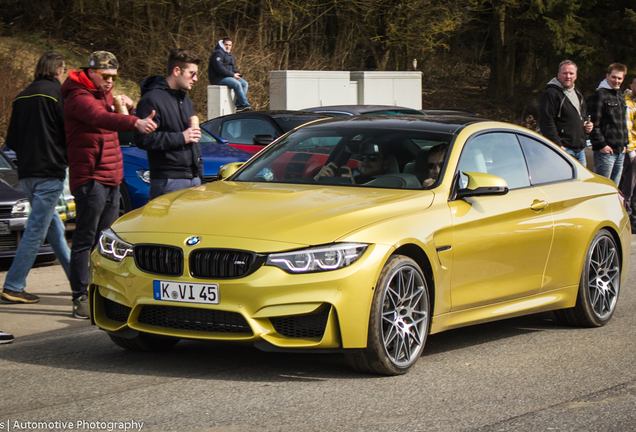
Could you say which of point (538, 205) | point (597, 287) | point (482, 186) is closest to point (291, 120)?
point (597, 287)

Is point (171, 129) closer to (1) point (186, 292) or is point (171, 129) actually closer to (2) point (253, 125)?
(1) point (186, 292)

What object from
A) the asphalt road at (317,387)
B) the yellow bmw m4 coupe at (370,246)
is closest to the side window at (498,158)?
the yellow bmw m4 coupe at (370,246)

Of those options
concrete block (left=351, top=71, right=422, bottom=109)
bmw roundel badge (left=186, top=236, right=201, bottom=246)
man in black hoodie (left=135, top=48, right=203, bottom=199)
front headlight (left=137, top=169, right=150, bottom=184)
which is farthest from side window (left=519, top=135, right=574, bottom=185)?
concrete block (left=351, top=71, right=422, bottom=109)

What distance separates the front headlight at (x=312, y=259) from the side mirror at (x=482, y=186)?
1306 millimetres

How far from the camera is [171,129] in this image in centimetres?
732

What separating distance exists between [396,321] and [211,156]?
6825mm

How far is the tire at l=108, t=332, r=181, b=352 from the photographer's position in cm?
562

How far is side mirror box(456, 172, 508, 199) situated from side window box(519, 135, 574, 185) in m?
0.85

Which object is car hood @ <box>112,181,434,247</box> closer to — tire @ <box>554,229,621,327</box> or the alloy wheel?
the alloy wheel

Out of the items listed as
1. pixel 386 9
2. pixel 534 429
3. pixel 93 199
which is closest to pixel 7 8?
pixel 386 9

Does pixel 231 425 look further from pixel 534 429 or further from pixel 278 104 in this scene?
pixel 278 104

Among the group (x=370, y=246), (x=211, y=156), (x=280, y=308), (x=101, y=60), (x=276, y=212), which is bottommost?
(x=280, y=308)

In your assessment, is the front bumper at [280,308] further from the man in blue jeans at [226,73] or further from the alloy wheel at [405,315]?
the man in blue jeans at [226,73]

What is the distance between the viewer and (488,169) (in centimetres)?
643
